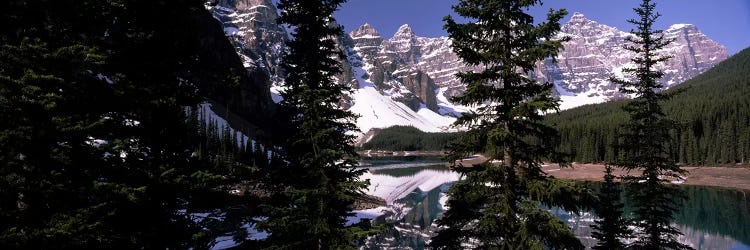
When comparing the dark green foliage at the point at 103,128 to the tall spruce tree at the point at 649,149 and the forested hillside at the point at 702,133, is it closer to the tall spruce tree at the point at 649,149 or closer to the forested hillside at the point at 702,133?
the tall spruce tree at the point at 649,149

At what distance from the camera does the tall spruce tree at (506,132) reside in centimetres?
992

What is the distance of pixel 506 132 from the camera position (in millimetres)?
10008

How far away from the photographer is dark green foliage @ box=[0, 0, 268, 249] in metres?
8.88

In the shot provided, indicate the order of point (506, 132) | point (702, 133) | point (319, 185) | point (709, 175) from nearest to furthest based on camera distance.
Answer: point (506, 132) → point (319, 185) → point (709, 175) → point (702, 133)

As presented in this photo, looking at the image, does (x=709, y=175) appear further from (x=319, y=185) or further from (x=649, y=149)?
(x=319, y=185)

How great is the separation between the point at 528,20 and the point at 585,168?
337 ft

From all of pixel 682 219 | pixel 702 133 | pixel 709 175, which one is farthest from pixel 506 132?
pixel 702 133

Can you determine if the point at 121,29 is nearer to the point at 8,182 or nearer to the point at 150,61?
the point at 150,61

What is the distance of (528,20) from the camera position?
1070 cm

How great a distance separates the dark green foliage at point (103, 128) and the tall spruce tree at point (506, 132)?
262 inches

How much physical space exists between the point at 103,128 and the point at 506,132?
982 cm

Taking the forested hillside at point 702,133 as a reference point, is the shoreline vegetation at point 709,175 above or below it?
below

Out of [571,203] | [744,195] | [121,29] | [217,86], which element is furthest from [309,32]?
[744,195]

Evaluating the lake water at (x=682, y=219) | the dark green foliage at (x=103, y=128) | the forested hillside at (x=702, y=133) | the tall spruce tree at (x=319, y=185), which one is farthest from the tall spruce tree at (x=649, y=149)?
the forested hillside at (x=702, y=133)
